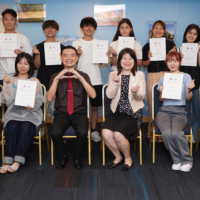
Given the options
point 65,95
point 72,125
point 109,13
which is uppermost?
point 109,13

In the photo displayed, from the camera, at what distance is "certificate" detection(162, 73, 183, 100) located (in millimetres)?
3139

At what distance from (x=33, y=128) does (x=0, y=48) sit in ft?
4.65

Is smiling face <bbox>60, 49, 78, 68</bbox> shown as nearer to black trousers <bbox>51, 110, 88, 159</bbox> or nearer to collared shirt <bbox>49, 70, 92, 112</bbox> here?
collared shirt <bbox>49, 70, 92, 112</bbox>

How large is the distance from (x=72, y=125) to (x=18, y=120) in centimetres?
70

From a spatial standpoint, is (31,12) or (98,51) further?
(31,12)

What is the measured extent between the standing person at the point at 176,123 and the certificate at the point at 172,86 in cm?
7

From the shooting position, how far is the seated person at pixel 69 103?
123 inches

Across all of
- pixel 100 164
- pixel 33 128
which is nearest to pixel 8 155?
pixel 33 128

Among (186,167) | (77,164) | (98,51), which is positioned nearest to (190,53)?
(98,51)

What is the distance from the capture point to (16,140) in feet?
10.2

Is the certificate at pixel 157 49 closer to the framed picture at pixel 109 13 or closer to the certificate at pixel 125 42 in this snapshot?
the certificate at pixel 125 42

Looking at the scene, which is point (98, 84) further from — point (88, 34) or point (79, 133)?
point (79, 133)

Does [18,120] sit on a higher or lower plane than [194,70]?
lower

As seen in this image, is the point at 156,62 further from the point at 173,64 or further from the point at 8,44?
the point at 8,44
